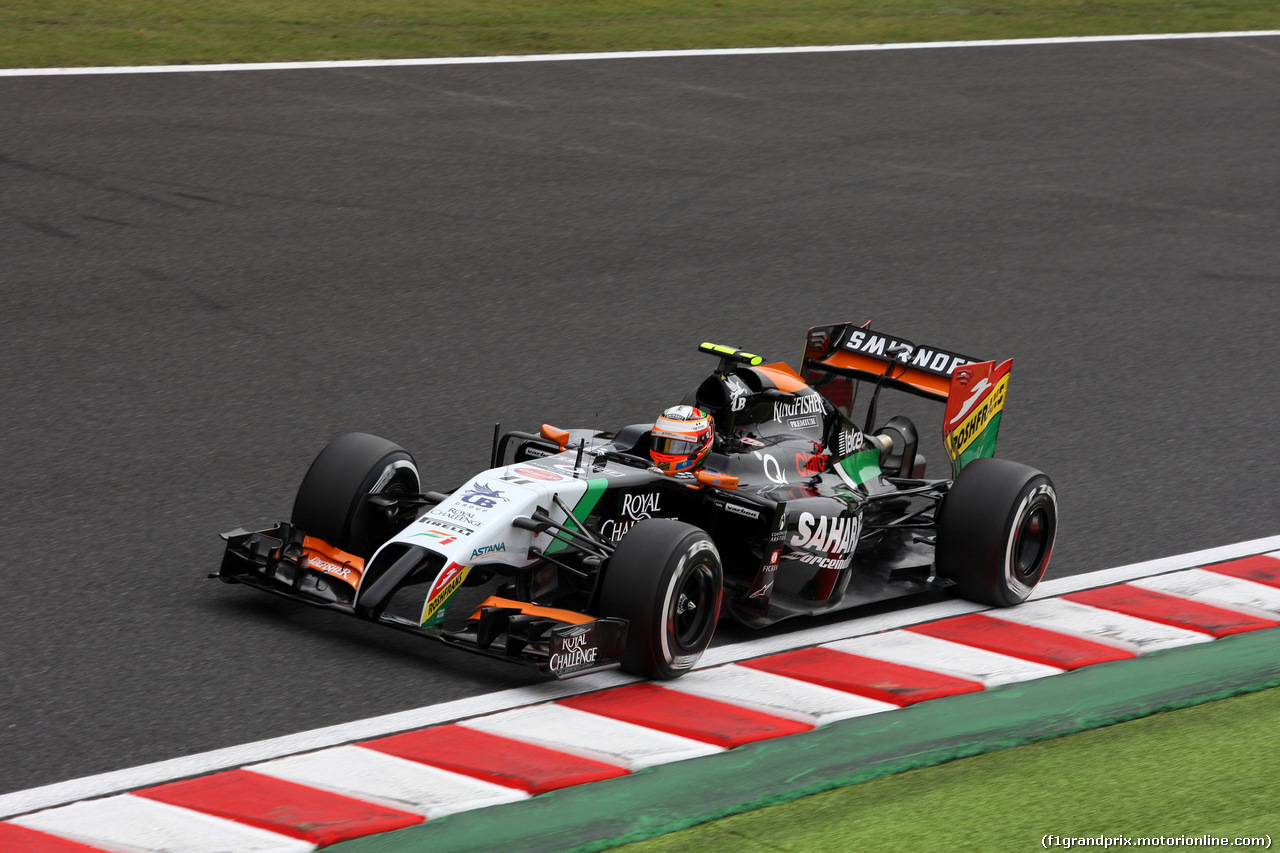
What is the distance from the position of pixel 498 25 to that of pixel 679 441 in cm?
1219

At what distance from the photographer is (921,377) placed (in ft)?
27.5

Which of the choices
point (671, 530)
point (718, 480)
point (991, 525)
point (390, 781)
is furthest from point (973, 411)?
point (390, 781)

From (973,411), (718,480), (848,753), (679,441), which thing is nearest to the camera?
(848,753)

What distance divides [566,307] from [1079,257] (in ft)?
15.8

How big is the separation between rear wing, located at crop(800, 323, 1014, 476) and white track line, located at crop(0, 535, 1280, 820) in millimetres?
839

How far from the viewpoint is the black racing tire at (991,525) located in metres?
7.36

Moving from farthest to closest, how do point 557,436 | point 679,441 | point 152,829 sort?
point 557,436, point 679,441, point 152,829

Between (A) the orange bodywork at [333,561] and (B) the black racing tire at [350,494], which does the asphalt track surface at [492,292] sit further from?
(B) the black racing tire at [350,494]

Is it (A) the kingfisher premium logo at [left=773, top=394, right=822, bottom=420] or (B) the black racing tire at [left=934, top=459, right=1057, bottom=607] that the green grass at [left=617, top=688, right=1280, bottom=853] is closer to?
(B) the black racing tire at [left=934, top=459, right=1057, bottom=607]

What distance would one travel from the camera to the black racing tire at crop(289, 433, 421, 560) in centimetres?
702

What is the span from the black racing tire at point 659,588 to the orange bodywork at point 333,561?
3.51 ft

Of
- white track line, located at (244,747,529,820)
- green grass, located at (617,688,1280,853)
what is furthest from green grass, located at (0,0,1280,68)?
green grass, located at (617,688,1280,853)

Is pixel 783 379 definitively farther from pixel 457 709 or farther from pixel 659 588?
pixel 457 709

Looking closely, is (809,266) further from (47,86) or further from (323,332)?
(47,86)
